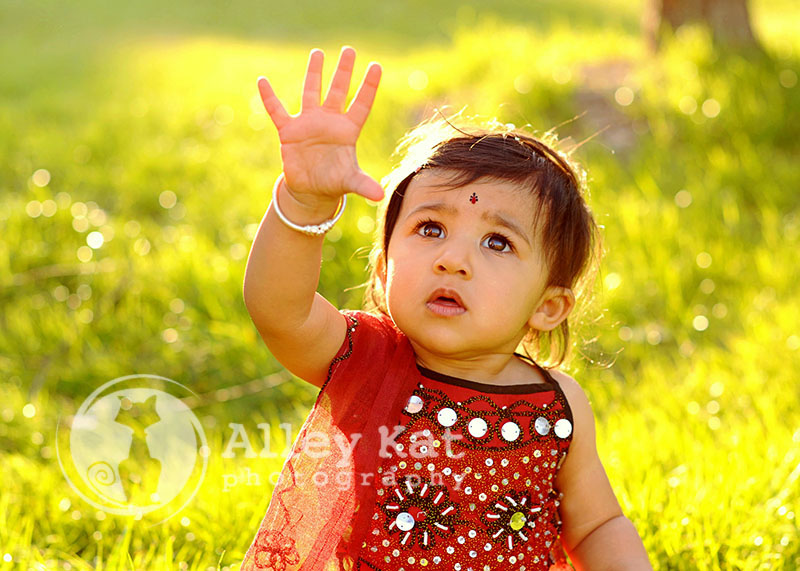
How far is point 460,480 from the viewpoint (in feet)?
6.44

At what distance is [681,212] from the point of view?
483 cm

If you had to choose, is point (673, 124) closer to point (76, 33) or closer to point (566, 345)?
point (566, 345)

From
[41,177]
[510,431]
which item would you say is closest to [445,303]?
[510,431]

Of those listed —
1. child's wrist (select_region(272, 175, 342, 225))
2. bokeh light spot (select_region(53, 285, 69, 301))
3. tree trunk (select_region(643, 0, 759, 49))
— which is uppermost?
tree trunk (select_region(643, 0, 759, 49))

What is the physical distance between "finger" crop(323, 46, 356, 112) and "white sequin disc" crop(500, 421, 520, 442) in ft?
2.51

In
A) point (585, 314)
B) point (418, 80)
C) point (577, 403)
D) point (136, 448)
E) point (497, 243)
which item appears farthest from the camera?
point (418, 80)

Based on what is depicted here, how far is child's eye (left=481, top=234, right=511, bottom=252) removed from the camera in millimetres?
1999

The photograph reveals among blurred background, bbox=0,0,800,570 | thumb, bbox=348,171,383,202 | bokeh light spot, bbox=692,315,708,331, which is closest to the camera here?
thumb, bbox=348,171,383,202

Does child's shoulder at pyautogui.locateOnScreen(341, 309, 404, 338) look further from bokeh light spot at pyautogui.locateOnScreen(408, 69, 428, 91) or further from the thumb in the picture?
bokeh light spot at pyautogui.locateOnScreen(408, 69, 428, 91)

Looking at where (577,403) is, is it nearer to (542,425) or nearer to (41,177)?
(542,425)

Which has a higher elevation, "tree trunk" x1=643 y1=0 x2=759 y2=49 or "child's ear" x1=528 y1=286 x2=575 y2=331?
"tree trunk" x1=643 y1=0 x2=759 y2=49

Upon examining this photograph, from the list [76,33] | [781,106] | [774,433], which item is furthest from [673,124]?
[76,33]

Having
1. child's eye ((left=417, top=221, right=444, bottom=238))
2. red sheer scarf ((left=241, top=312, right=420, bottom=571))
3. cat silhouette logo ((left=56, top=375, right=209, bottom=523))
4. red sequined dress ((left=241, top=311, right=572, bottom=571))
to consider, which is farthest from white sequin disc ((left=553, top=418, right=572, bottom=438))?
cat silhouette logo ((left=56, top=375, right=209, bottom=523))

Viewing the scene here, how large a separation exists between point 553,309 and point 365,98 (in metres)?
0.72
